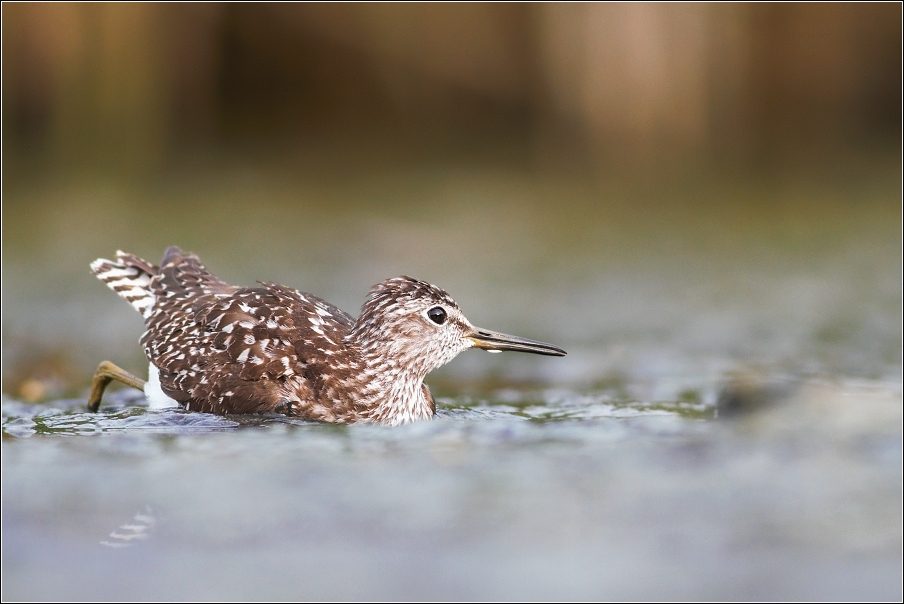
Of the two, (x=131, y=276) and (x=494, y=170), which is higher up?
(x=494, y=170)

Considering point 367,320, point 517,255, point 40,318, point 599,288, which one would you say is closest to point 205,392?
point 367,320

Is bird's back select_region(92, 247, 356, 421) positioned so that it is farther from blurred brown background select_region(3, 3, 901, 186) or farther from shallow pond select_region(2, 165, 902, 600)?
blurred brown background select_region(3, 3, 901, 186)

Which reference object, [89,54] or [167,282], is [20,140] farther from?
[167,282]

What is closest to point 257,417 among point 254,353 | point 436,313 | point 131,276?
point 254,353

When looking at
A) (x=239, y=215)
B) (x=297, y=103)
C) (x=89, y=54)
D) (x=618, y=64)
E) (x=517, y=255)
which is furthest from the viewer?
(x=297, y=103)

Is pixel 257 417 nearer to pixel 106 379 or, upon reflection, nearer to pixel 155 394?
pixel 155 394

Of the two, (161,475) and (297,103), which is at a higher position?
(297,103)

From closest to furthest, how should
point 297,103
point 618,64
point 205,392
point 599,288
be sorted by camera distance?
point 205,392
point 599,288
point 618,64
point 297,103
